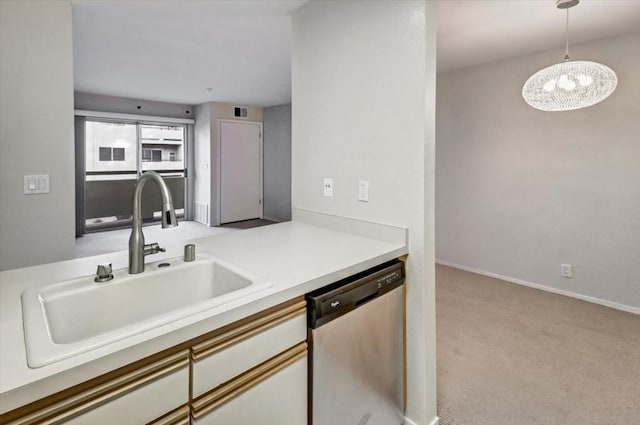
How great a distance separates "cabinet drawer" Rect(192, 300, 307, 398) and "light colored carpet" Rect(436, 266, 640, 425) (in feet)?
3.80

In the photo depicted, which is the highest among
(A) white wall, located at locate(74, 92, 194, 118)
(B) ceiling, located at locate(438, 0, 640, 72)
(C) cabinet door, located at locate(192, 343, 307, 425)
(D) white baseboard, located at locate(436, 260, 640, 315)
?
(A) white wall, located at locate(74, 92, 194, 118)

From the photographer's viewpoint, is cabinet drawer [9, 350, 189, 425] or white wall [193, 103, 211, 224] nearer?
cabinet drawer [9, 350, 189, 425]

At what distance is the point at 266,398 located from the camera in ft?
3.44

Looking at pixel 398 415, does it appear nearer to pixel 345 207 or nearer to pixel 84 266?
pixel 345 207

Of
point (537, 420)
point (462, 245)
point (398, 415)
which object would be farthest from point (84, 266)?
point (462, 245)

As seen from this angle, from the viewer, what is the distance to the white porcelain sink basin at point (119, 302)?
0.79 metres

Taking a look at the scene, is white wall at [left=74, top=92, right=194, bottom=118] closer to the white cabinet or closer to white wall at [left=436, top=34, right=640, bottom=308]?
white wall at [left=436, top=34, right=640, bottom=308]

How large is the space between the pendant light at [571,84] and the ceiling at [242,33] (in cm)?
39

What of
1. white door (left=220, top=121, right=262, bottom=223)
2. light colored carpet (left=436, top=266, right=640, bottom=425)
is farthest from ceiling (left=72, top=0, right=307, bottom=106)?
light colored carpet (left=436, top=266, right=640, bottom=425)

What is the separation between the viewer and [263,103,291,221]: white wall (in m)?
6.85

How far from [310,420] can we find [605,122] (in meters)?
3.53

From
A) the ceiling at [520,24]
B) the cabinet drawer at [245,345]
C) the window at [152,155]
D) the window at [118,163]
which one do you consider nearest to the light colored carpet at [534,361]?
the cabinet drawer at [245,345]

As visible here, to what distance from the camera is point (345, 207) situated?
1.93 m

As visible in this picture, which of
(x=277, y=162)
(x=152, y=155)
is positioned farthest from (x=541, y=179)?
(x=152, y=155)
